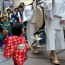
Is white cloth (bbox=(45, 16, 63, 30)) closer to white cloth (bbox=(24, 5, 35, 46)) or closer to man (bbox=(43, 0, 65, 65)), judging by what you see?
man (bbox=(43, 0, 65, 65))

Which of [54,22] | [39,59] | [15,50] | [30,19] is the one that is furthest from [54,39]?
[15,50]

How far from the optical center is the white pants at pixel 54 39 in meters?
6.72

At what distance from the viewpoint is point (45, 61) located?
7055mm

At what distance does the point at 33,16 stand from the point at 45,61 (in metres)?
1.53

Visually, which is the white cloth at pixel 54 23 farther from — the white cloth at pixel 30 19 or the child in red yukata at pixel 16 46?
the child in red yukata at pixel 16 46

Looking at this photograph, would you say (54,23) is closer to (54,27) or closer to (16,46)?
(54,27)

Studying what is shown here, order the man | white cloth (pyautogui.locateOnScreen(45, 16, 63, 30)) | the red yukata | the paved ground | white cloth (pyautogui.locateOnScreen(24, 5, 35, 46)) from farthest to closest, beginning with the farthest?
white cloth (pyautogui.locateOnScreen(24, 5, 35, 46))
the paved ground
white cloth (pyautogui.locateOnScreen(45, 16, 63, 30))
the man
the red yukata

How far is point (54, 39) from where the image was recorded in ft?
22.1

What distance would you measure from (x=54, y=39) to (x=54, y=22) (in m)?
0.40

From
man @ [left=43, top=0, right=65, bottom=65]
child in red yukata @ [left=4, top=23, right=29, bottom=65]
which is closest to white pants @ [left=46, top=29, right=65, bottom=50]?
man @ [left=43, top=0, right=65, bottom=65]

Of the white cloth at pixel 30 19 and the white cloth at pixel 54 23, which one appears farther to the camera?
the white cloth at pixel 30 19

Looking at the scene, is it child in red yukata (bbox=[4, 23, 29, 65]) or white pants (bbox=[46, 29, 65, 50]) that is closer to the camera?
child in red yukata (bbox=[4, 23, 29, 65])

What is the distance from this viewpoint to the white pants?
6719 mm

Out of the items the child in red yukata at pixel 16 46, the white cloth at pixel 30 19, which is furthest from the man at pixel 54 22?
the child in red yukata at pixel 16 46
